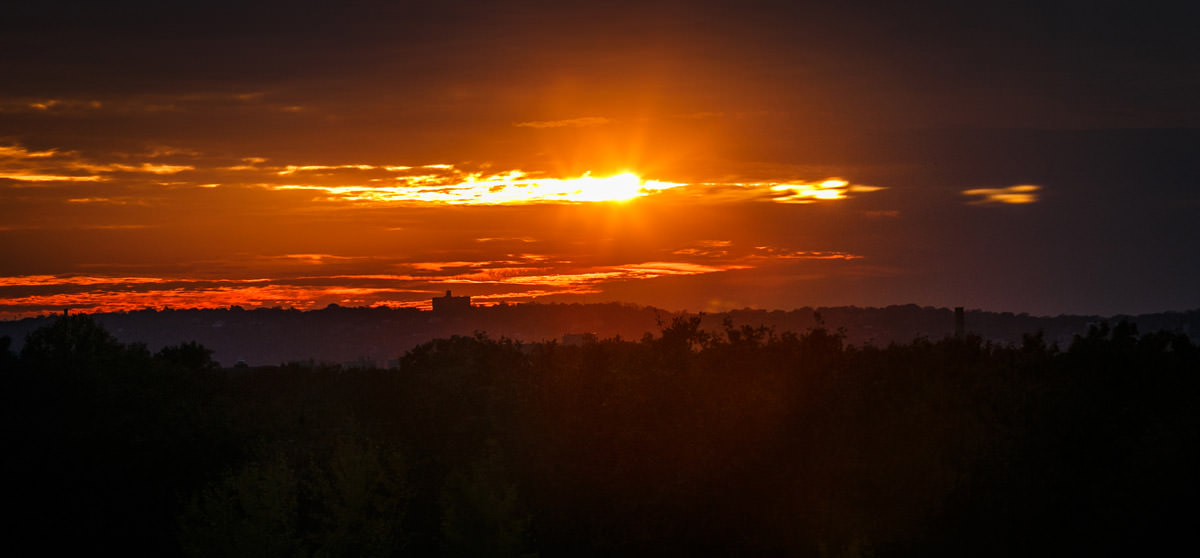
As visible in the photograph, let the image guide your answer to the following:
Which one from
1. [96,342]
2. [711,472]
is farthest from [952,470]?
[96,342]

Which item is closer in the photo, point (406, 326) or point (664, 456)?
point (664, 456)

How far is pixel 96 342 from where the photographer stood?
188ft

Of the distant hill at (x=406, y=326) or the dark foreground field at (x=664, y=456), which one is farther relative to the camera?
the distant hill at (x=406, y=326)

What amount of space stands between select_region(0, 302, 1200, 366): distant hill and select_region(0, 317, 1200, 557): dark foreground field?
33249 millimetres

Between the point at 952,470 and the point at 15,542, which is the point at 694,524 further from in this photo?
the point at 15,542

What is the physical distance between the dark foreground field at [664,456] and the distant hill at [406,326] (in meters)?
33.2

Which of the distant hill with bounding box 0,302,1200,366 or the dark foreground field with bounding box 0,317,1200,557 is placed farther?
the distant hill with bounding box 0,302,1200,366

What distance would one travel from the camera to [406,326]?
123688mm

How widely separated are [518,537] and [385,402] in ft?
62.0

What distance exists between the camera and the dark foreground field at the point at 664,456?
3891 centimetres

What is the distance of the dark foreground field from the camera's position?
38.9m

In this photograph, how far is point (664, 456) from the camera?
47.2 meters

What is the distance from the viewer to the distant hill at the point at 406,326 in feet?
310

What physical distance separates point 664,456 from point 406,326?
7964 cm
